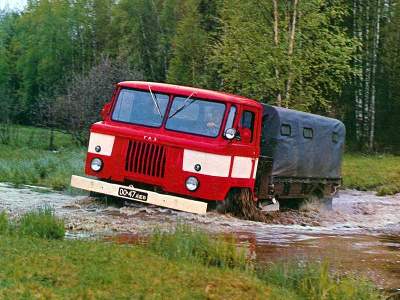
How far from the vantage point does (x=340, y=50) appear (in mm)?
26203

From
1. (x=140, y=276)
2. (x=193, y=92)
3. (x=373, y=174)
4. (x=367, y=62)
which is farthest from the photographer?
(x=367, y=62)

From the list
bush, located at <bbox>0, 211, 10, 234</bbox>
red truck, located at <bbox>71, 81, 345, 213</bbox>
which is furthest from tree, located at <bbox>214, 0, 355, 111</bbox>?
bush, located at <bbox>0, 211, 10, 234</bbox>

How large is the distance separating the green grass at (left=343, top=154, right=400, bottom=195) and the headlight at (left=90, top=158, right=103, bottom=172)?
12.3 metres

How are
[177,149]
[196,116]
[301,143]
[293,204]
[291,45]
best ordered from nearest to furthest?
[177,149], [196,116], [301,143], [293,204], [291,45]

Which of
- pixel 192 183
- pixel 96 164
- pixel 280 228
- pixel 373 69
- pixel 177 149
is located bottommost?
pixel 280 228

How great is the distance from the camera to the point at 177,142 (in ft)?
38.7

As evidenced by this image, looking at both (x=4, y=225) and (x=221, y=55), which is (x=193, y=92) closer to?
(x=4, y=225)

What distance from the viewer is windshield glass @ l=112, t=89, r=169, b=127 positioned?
492 inches

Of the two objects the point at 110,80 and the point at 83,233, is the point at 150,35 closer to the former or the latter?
the point at 110,80

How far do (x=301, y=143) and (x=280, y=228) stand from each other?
2662 millimetres

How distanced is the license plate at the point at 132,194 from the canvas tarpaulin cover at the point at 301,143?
10.9 ft

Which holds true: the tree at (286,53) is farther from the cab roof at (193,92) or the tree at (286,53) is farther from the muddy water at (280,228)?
the cab roof at (193,92)

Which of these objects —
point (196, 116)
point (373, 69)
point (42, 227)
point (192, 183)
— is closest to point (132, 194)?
point (192, 183)

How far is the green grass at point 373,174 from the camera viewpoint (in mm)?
24031
